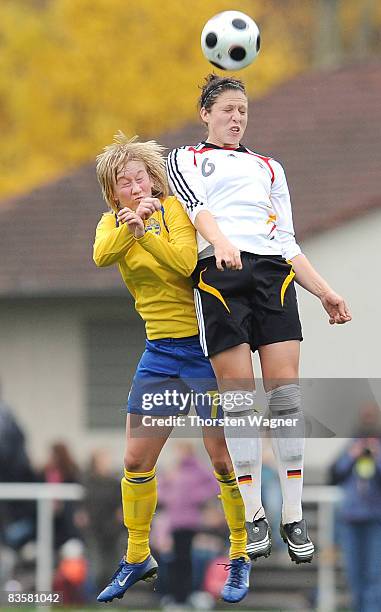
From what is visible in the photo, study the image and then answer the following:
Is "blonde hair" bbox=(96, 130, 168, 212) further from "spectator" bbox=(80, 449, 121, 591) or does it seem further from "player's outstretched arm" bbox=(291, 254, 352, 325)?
"spectator" bbox=(80, 449, 121, 591)

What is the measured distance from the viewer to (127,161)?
8016 millimetres

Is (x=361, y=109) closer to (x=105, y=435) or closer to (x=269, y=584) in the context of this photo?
(x=105, y=435)

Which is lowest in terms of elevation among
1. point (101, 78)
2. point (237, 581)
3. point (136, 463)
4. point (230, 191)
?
point (237, 581)

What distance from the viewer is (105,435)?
20078 mm

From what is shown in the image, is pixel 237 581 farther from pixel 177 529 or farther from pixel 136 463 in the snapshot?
pixel 177 529

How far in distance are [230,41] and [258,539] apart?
2339mm

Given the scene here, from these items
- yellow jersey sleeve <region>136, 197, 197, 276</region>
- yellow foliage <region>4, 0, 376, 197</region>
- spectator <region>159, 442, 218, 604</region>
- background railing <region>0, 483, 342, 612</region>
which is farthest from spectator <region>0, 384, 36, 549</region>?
yellow foliage <region>4, 0, 376, 197</region>

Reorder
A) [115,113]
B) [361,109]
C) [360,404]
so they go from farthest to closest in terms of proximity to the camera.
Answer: [115,113] < [361,109] < [360,404]

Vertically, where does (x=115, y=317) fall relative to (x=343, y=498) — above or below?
above

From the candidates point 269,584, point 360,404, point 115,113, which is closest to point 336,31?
point 115,113

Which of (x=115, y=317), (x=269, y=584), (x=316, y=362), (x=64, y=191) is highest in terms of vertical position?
(x=64, y=191)

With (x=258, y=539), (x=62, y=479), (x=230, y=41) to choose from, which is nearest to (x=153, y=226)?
(x=230, y=41)

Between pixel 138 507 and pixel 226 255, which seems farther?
pixel 138 507

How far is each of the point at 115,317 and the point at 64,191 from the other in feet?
8.25
